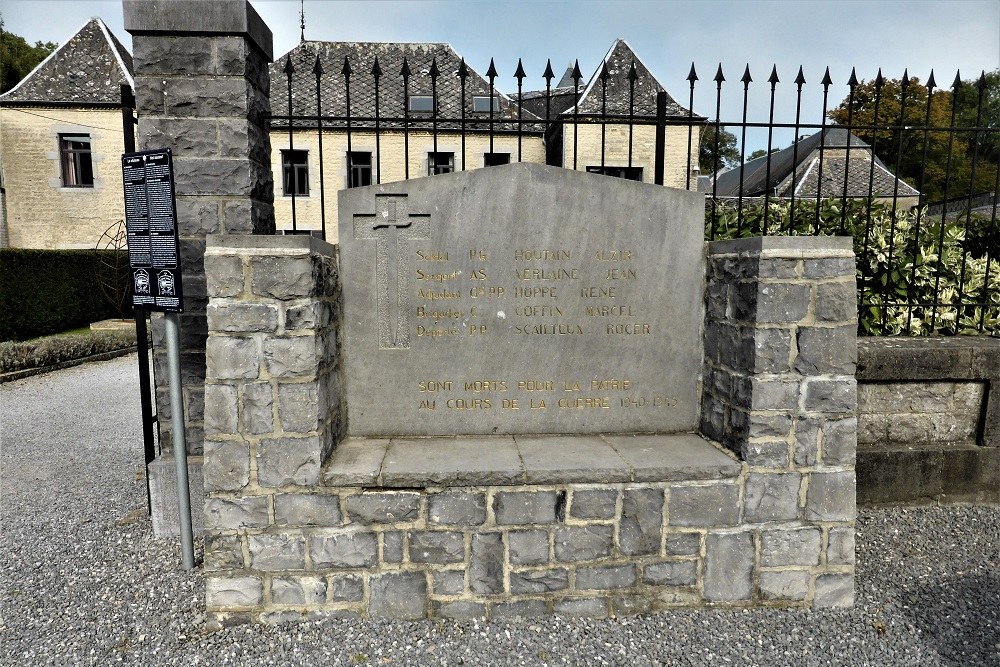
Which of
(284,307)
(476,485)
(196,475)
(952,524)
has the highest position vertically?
(284,307)

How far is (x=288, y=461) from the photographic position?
2.70 metres

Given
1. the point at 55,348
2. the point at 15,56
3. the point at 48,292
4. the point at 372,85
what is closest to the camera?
the point at 55,348

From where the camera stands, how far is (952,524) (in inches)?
148

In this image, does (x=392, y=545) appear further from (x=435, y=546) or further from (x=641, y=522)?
(x=641, y=522)

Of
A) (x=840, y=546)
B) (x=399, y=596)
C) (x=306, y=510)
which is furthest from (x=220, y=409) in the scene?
(x=840, y=546)

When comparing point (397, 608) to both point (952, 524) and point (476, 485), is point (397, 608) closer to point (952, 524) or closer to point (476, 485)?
point (476, 485)

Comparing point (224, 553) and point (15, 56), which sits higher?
point (15, 56)

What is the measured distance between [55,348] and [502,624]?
1098cm

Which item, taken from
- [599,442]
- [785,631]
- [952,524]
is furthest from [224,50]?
[952,524]

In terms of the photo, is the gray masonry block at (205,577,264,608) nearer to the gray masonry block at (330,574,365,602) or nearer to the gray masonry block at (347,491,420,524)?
the gray masonry block at (330,574,365,602)

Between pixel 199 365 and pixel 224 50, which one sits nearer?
pixel 224 50

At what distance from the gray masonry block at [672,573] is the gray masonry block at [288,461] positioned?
5.70 feet

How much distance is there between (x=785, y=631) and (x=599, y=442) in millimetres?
1256

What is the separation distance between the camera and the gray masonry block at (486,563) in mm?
2781
